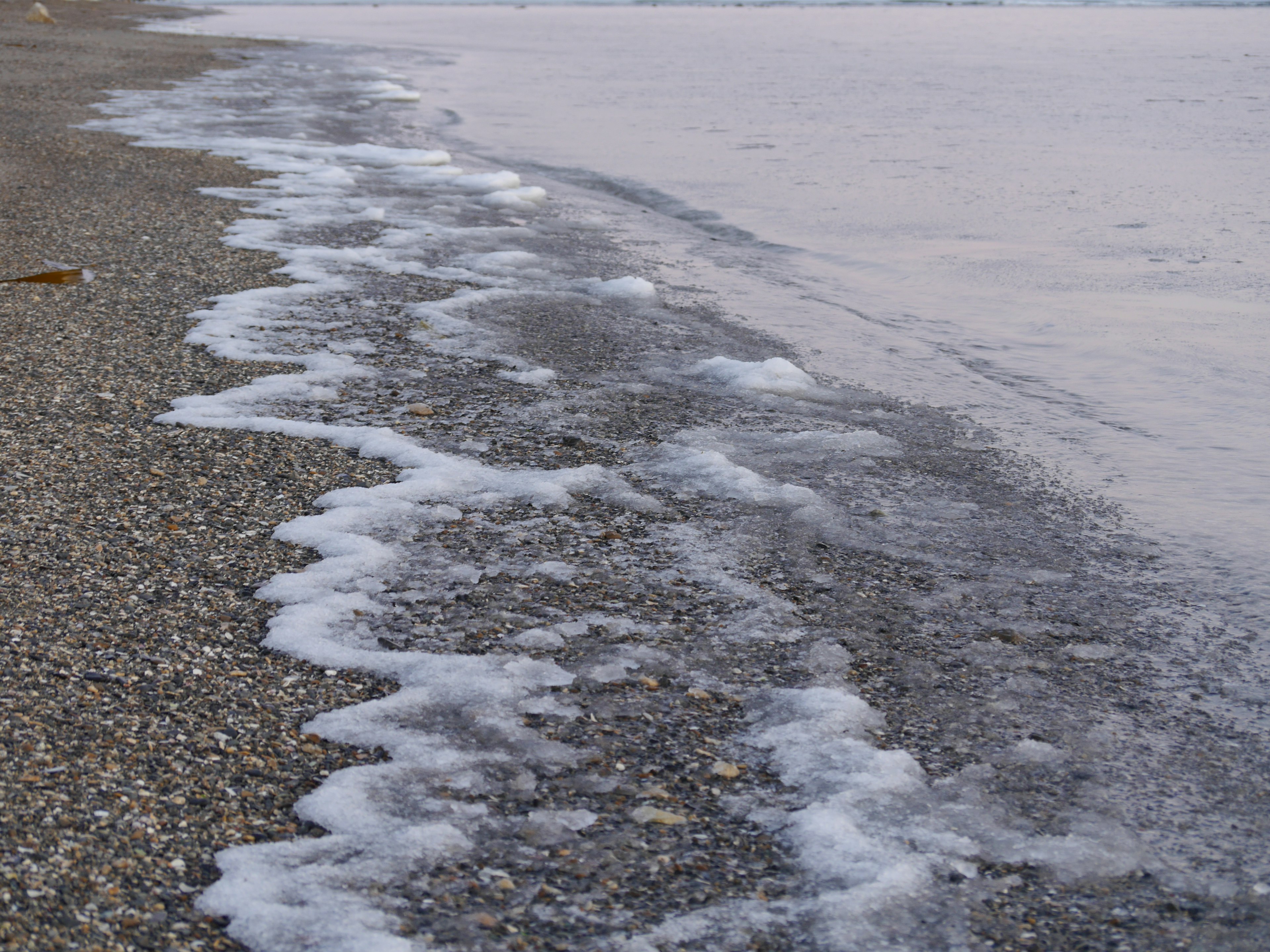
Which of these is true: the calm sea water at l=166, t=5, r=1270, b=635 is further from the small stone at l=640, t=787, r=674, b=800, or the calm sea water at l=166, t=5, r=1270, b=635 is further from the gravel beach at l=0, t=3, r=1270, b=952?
the small stone at l=640, t=787, r=674, b=800

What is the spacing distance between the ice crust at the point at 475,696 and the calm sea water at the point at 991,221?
1.20 m

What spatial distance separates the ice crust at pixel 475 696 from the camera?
2.28 metres

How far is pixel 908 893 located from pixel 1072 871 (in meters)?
0.40

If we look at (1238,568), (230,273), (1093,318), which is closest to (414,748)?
(1238,568)

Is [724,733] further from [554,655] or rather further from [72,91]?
[72,91]

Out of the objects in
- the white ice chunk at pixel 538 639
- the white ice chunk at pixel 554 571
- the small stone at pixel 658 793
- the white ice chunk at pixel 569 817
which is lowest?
the white ice chunk at pixel 569 817

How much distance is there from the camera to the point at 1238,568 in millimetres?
3896

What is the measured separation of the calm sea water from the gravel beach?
70 centimetres

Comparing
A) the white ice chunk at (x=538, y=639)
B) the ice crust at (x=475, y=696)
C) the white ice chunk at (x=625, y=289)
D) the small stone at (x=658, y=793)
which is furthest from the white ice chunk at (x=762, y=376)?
the small stone at (x=658, y=793)

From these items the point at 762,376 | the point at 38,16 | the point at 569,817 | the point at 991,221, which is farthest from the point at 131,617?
the point at 38,16

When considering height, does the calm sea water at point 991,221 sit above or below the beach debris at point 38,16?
below

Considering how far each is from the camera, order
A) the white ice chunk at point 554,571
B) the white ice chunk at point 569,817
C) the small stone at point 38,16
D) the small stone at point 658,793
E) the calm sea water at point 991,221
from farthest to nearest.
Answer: the small stone at point 38,16
the calm sea water at point 991,221
the white ice chunk at point 554,571
the small stone at point 658,793
the white ice chunk at point 569,817

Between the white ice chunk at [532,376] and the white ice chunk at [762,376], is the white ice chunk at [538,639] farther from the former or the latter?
the white ice chunk at [762,376]

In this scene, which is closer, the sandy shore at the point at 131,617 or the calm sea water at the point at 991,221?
the sandy shore at the point at 131,617
